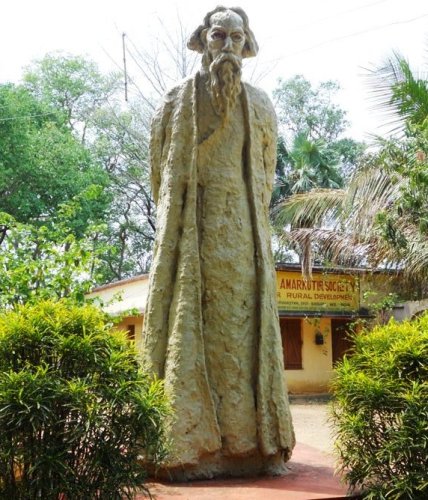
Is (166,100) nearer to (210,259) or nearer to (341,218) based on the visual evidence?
Result: (210,259)

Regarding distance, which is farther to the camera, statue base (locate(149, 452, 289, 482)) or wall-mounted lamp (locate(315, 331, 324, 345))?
wall-mounted lamp (locate(315, 331, 324, 345))

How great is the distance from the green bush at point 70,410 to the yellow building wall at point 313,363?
1307 centimetres

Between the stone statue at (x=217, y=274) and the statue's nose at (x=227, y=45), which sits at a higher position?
the statue's nose at (x=227, y=45)

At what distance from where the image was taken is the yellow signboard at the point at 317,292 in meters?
16.4

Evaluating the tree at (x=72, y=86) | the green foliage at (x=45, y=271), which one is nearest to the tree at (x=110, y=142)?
the tree at (x=72, y=86)

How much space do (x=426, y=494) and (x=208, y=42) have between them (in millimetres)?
3510

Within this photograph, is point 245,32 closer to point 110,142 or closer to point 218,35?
point 218,35

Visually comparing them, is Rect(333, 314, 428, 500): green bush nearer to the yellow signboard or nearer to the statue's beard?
the statue's beard

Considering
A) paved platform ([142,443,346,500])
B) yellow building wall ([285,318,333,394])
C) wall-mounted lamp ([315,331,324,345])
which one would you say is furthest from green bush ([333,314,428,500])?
wall-mounted lamp ([315,331,324,345])

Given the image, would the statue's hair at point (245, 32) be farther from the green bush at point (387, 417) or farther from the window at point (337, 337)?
the window at point (337, 337)

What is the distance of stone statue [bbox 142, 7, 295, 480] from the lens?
15.7 feet

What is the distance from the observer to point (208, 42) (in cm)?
524

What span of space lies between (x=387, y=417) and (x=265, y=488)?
3.19ft

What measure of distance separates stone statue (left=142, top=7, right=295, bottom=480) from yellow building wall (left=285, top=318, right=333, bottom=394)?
11.5 metres
